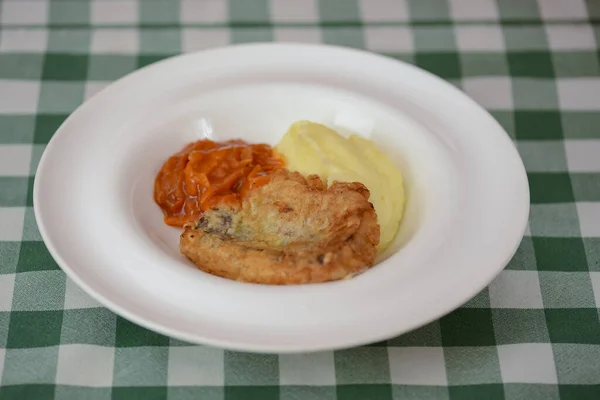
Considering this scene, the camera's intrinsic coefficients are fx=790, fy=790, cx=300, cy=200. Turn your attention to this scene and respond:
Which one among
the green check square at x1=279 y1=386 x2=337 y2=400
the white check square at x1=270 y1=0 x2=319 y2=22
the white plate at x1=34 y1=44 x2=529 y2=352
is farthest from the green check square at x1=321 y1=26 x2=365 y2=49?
the green check square at x1=279 y1=386 x2=337 y2=400

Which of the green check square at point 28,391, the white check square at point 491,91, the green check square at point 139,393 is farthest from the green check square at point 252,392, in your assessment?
the white check square at point 491,91

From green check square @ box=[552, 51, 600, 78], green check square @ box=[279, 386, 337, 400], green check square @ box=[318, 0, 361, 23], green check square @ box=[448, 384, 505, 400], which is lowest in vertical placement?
green check square @ box=[448, 384, 505, 400]

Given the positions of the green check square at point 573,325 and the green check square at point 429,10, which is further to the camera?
the green check square at point 429,10

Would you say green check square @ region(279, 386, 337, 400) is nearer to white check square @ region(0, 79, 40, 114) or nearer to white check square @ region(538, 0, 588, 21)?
white check square @ region(0, 79, 40, 114)

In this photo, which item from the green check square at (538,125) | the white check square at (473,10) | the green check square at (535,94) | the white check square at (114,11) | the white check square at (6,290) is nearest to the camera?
the white check square at (6,290)

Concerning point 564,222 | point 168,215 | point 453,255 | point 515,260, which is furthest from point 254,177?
point 564,222

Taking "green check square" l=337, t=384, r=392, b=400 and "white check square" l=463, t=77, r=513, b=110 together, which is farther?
"white check square" l=463, t=77, r=513, b=110

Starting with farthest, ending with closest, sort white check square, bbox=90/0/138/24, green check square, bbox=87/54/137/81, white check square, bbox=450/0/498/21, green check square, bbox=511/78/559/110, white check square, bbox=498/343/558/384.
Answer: white check square, bbox=450/0/498/21 → white check square, bbox=90/0/138/24 → green check square, bbox=87/54/137/81 → green check square, bbox=511/78/559/110 → white check square, bbox=498/343/558/384

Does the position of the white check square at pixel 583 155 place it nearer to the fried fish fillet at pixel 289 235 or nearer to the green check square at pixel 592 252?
the green check square at pixel 592 252

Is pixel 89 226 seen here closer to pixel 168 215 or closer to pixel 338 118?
pixel 168 215
